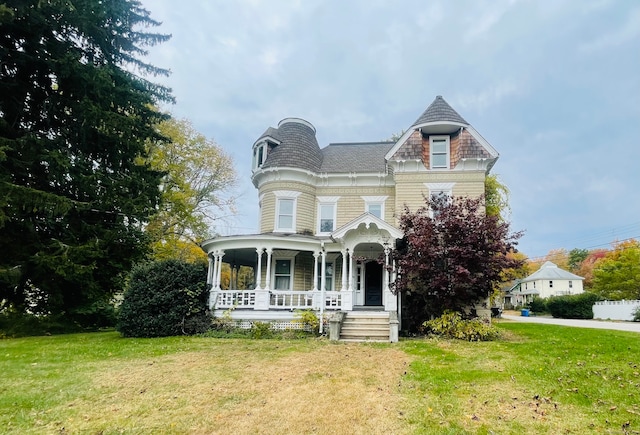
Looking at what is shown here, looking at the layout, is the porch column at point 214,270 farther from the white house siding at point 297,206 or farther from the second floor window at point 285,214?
the second floor window at point 285,214

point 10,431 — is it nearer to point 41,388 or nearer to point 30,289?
point 41,388

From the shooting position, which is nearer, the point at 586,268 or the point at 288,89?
the point at 288,89

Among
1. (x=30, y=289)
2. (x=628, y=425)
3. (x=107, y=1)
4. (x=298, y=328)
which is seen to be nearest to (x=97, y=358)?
(x=298, y=328)

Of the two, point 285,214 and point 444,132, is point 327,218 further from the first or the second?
point 444,132

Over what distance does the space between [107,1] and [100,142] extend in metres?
5.39

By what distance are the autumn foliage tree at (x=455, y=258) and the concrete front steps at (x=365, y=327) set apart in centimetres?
121

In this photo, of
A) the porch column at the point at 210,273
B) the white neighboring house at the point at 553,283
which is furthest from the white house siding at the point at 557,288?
the porch column at the point at 210,273

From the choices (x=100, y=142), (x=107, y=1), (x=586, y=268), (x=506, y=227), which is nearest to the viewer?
(x=506, y=227)

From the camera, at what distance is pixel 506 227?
11797 millimetres

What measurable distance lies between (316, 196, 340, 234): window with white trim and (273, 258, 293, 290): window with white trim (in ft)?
7.06

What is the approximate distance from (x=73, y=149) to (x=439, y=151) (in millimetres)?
15373

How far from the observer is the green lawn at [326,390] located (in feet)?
15.3

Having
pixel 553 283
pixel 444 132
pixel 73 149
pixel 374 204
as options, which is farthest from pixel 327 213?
pixel 553 283

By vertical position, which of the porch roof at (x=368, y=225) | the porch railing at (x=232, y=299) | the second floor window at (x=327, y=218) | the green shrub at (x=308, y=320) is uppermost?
the second floor window at (x=327, y=218)
